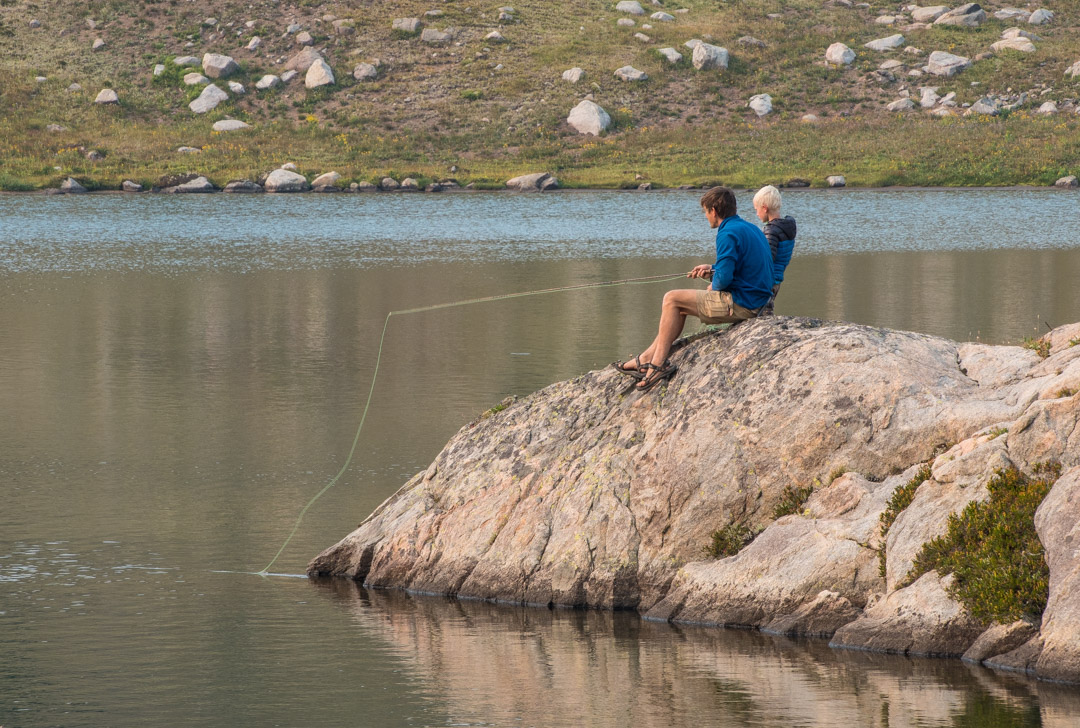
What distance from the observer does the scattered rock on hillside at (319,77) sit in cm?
9975

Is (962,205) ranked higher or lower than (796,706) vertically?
higher

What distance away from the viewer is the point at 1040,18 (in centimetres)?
10888

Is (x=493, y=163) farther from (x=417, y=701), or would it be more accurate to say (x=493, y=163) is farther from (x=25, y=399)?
(x=417, y=701)

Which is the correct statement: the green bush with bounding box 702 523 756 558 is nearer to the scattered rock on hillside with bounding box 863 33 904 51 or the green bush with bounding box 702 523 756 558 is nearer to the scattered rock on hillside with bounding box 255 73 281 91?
the scattered rock on hillside with bounding box 255 73 281 91

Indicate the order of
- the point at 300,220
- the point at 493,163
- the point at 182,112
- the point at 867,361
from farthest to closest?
the point at 182,112, the point at 493,163, the point at 300,220, the point at 867,361

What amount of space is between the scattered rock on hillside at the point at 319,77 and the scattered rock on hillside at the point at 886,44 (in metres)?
36.4

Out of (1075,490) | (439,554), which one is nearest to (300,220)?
(439,554)

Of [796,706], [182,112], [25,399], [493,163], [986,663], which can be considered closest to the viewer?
[796,706]

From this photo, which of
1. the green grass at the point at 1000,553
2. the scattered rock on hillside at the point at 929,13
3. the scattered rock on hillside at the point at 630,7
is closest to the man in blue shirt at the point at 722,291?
the green grass at the point at 1000,553

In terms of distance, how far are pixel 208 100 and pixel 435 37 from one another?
16.6 meters

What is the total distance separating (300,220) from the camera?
207ft

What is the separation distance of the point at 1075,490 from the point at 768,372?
10.9ft

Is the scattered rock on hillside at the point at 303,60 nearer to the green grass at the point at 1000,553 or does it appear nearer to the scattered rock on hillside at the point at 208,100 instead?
the scattered rock on hillside at the point at 208,100

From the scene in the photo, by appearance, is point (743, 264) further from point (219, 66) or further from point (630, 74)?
point (219, 66)
